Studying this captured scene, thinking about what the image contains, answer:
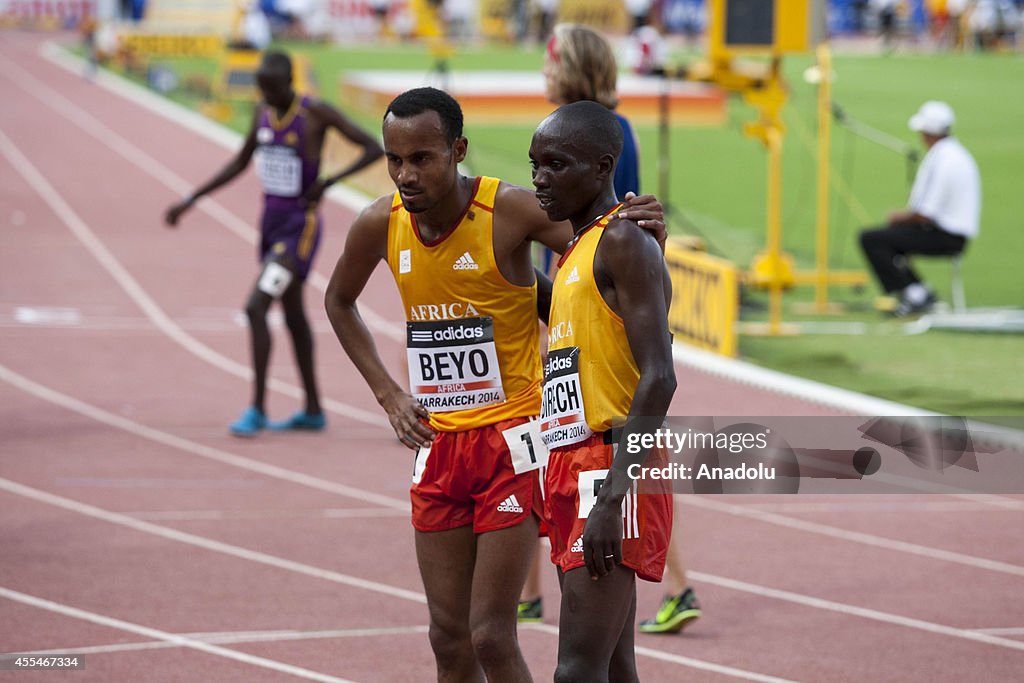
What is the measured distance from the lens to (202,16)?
154ft

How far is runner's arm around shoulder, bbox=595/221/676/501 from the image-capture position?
3719 millimetres

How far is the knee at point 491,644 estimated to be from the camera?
4.21 metres

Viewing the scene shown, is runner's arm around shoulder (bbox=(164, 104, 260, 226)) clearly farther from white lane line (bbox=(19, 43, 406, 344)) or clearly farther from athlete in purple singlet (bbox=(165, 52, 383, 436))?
white lane line (bbox=(19, 43, 406, 344))

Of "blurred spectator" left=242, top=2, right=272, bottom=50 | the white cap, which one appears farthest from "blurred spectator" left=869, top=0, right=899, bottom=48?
the white cap

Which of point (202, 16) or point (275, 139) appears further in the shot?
point (202, 16)

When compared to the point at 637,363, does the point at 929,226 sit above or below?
below

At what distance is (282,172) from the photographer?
32.0 ft

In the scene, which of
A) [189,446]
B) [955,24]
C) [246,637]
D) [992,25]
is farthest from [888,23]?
[246,637]

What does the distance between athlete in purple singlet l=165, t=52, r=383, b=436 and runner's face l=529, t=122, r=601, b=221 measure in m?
5.67

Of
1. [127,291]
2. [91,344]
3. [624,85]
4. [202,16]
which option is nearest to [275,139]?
[91,344]

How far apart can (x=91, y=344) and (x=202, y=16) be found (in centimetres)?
3586

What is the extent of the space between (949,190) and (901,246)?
60cm

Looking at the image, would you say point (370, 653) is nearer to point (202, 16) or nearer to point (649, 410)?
point (649, 410)

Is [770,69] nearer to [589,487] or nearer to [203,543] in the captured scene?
[203,543]
